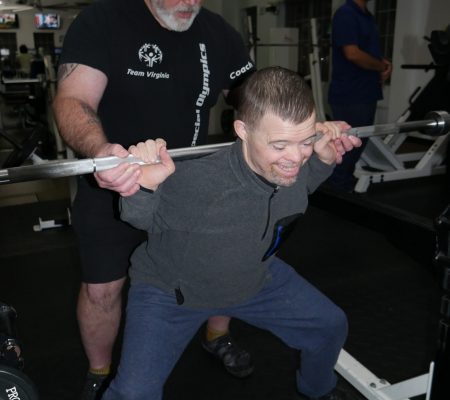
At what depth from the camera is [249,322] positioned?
→ 1.44 meters

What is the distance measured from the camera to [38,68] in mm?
8188

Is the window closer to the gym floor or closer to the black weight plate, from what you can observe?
the gym floor

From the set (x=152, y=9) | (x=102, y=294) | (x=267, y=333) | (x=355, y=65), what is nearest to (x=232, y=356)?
(x=267, y=333)

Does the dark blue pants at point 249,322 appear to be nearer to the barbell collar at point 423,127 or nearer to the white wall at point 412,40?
the barbell collar at point 423,127

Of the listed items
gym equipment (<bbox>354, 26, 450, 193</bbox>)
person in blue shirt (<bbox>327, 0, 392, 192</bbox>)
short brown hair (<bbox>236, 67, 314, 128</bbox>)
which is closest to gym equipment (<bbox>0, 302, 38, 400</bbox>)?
short brown hair (<bbox>236, 67, 314, 128</bbox>)

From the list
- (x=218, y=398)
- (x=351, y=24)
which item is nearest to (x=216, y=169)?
(x=218, y=398)

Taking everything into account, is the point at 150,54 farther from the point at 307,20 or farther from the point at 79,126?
A: the point at 307,20

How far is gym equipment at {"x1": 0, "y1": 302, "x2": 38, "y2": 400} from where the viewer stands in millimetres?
1003

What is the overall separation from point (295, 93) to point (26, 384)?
0.87 m

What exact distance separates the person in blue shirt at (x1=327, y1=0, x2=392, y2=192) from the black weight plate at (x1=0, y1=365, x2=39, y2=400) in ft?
8.55

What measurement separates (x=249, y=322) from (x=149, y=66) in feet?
2.70

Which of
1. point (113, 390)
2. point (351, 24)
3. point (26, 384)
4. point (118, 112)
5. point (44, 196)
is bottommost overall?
point (44, 196)

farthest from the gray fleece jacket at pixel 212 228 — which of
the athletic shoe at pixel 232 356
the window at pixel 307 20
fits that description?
the window at pixel 307 20

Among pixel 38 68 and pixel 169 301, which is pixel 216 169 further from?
pixel 38 68
